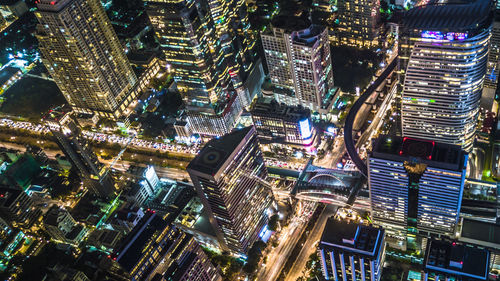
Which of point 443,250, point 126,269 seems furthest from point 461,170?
point 126,269

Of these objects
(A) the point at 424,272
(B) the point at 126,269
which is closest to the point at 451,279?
(A) the point at 424,272

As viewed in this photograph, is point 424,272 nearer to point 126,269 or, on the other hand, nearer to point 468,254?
point 468,254

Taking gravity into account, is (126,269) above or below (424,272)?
below

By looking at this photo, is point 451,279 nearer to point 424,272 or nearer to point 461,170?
point 424,272

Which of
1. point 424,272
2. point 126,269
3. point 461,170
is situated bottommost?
point 126,269

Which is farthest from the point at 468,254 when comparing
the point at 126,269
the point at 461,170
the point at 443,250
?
the point at 126,269

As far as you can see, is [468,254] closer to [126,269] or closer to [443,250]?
[443,250]
